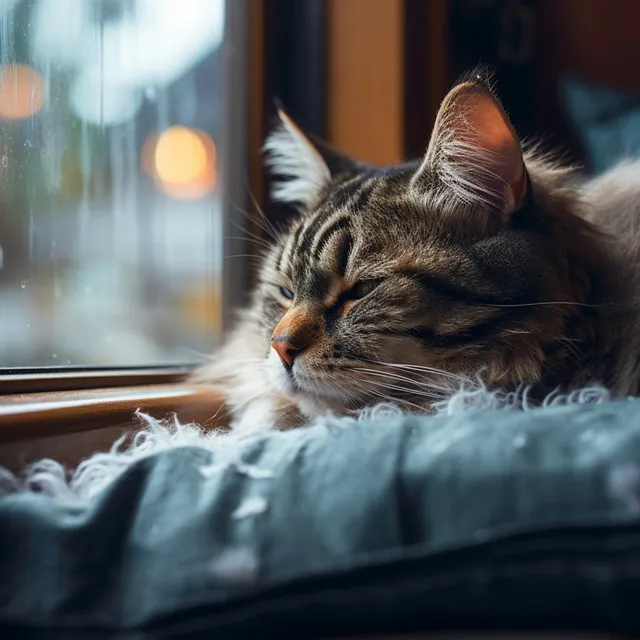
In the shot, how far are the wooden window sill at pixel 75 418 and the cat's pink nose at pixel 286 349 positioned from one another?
19cm

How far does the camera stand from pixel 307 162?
47.9 inches

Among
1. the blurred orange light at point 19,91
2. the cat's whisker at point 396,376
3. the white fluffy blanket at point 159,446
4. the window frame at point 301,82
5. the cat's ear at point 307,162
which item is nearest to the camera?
the white fluffy blanket at point 159,446

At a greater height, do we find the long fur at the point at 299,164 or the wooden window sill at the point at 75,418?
the long fur at the point at 299,164

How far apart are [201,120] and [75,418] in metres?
1.09

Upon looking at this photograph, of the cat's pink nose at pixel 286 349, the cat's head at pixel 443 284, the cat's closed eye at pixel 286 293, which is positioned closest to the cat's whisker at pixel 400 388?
the cat's head at pixel 443 284

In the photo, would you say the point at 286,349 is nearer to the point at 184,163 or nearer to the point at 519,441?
the point at 519,441

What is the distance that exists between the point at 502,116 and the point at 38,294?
2.77 feet

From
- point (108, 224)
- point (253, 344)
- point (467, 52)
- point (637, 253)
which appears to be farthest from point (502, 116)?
point (467, 52)

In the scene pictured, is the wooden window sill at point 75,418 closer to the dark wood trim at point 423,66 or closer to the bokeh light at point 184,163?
the bokeh light at point 184,163

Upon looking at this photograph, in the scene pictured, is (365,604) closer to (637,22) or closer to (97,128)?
(97,128)

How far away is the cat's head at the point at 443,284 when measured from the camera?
84 cm

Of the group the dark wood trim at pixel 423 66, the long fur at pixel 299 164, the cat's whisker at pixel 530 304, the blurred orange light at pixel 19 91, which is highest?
the dark wood trim at pixel 423 66

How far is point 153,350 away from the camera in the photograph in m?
1.55

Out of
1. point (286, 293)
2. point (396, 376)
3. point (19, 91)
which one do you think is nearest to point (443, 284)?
point (396, 376)
